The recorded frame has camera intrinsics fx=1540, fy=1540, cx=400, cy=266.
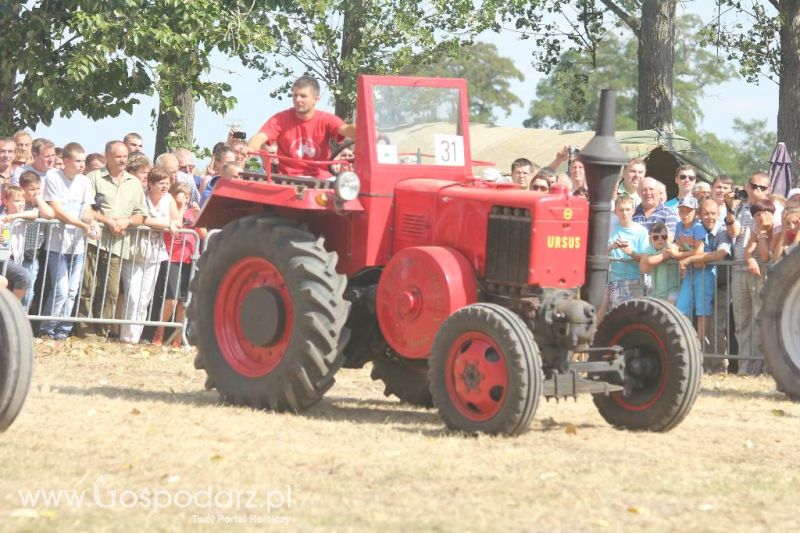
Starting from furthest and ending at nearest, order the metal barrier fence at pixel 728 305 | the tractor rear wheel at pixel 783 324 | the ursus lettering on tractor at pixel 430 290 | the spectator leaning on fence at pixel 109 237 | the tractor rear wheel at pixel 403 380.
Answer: the spectator leaning on fence at pixel 109 237 → the metal barrier fence at pixel 728 305 → the tractor rear wheel at pixel 783 324 → the tractor rear wheel at pixel 403 380 → the ursus lettering on tractor at pixel 430 290

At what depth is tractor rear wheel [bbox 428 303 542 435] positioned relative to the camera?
861 cm

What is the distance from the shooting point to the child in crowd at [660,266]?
1393cm

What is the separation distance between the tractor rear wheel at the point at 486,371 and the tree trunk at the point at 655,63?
645 inches

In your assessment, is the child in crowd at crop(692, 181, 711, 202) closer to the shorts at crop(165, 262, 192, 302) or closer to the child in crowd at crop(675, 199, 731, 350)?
the child in crowd at crop(675, 199, 731, 350)

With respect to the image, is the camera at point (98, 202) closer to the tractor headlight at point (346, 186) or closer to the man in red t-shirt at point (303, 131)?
the man in red t-shirt at point (303, 131)

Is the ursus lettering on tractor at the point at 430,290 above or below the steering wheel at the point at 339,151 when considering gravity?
below

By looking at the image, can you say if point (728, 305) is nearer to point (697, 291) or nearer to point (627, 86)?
point (697, 291)

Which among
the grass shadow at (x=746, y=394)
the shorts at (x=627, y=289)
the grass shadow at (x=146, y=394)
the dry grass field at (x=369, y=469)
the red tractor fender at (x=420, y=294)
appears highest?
the shorts at (x=627, y=289)

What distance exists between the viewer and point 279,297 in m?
10.0

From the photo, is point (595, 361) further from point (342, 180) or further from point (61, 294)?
point (61, 294)

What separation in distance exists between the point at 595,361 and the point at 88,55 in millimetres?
11023

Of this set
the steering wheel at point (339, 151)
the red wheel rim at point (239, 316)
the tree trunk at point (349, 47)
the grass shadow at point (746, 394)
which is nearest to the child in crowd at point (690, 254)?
the grass shadow at point (746, 394)

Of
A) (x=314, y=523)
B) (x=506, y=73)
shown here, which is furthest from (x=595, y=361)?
(x=506, y=73)

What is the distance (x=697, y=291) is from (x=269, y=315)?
5300 mm
